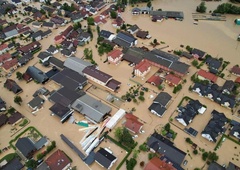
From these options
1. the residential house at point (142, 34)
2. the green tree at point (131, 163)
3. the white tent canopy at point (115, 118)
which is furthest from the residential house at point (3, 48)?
the green tree at point (131, 163)

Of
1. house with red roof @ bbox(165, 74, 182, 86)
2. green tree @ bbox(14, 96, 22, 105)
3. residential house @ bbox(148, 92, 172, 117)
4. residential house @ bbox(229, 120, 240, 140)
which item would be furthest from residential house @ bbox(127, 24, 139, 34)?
residential house @ bbox(229, 120, 240, 140)

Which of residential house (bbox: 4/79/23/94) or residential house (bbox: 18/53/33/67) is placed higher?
residential house (bbox: 18/53/33/67)

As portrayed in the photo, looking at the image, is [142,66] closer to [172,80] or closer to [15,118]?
[172,80]

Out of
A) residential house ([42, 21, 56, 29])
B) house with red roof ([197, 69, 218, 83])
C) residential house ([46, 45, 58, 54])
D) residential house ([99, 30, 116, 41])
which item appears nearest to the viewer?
house with red roof ([197, 69, 218, 83])

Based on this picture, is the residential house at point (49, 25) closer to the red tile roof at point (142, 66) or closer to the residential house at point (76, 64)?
the residential house at point (76, 64)

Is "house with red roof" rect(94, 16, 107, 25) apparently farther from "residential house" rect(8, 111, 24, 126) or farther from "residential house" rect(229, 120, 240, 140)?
"residential house" rect(229, 120, 240, 140)

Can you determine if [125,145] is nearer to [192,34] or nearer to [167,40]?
[167,40]

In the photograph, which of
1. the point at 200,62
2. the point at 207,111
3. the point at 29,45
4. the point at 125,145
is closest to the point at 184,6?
the point at 200,62

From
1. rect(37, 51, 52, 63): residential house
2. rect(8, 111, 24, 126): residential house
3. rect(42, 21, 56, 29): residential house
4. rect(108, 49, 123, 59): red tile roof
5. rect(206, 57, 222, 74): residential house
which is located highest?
rect(206, 57, 222, 74): residential house
